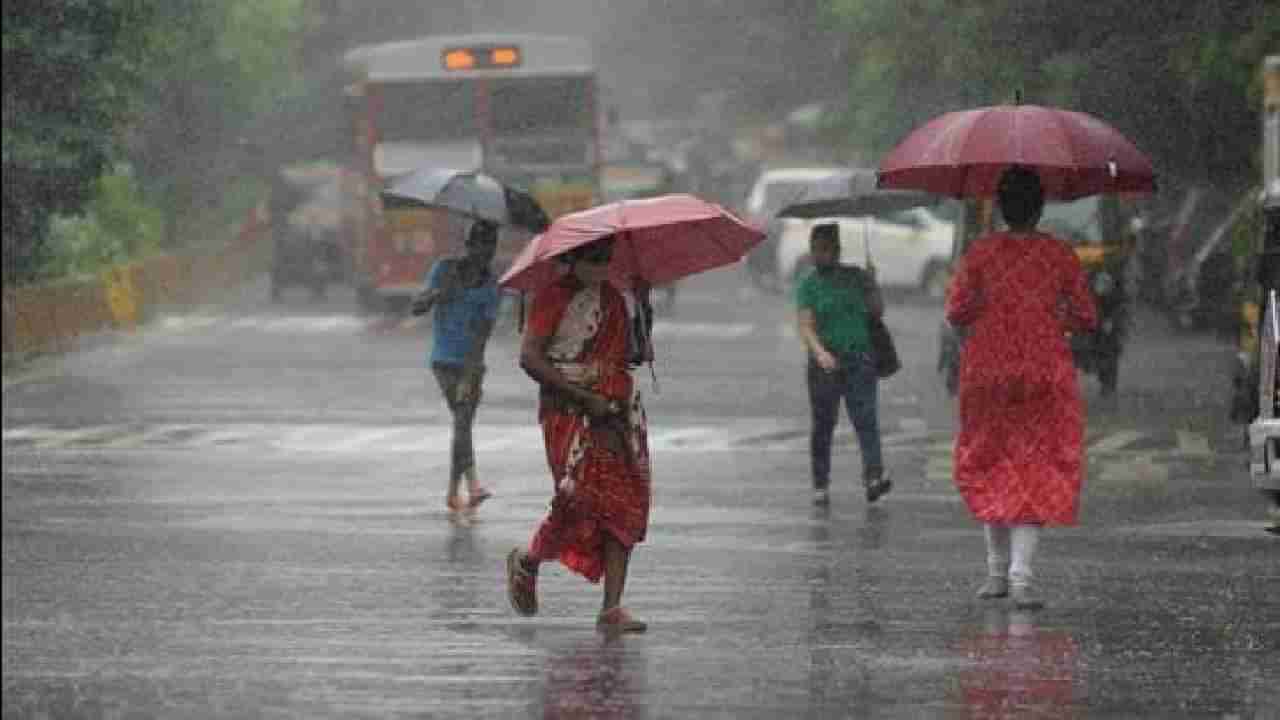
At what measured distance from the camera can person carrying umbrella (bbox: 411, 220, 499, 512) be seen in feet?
55.2

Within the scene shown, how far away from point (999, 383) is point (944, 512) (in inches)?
175

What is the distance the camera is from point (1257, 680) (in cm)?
1037

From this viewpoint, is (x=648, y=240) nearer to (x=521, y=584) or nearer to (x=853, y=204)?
(x=521, y=584)

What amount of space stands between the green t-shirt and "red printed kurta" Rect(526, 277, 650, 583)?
5.56m

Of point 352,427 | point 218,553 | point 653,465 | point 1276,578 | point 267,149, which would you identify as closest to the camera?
point 1276,578

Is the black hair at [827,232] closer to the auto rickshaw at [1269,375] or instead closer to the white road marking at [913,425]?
the auto rickshaw at [1269,375]

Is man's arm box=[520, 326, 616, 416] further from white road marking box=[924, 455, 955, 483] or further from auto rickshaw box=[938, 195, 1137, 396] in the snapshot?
auto rickshaw box=[938, 195, 1137, 396]

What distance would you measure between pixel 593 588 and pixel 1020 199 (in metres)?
2.38

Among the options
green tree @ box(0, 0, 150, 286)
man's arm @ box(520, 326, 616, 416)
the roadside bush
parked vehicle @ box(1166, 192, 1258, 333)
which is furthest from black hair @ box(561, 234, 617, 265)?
the roadside bush

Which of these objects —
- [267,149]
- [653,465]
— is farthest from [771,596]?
[267,149]

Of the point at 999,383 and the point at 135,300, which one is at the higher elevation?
the point at 999,383

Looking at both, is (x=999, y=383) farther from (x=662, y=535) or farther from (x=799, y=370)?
(x=799, y=370)

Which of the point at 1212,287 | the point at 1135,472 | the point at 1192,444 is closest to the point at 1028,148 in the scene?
the point at 1135,472

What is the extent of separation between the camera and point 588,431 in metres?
11.6
